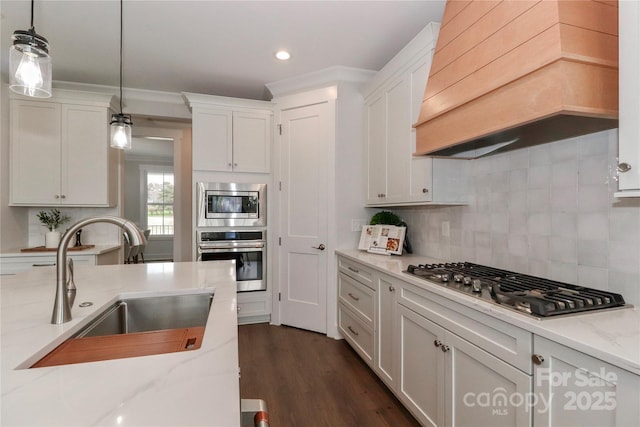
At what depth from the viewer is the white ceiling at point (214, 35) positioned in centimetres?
215

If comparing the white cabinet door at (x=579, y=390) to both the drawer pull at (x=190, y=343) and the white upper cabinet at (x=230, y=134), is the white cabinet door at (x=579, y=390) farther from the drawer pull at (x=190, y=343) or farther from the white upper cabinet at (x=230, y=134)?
the white upper cabinet at (x=230, y=134)

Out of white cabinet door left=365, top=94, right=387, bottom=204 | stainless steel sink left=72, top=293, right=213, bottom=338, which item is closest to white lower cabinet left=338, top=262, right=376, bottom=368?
white cabinet door left=365, top=94, right=387, bottom=204

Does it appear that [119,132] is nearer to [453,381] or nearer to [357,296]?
[357,296]

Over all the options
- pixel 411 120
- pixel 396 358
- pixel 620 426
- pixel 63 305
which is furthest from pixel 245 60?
pixel 620 426

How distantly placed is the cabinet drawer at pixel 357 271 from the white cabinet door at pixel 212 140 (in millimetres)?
1602

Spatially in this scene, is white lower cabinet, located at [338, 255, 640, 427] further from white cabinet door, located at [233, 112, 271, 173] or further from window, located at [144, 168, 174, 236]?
window, located at [144, 168, 174, 236]

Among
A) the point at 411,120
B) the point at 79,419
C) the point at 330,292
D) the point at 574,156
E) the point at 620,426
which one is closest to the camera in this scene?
the point at 79,419

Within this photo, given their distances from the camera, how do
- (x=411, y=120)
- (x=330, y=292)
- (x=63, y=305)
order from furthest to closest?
1. (x=330, y=292)
2. (x=411, y=120)
3. (x=63, y=305)

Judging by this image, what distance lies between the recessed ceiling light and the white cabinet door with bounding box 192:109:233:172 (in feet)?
2.93

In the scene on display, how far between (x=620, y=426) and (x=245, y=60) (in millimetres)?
3245

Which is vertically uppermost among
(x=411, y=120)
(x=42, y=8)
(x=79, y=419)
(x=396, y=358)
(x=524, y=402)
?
(x=42, y=8)

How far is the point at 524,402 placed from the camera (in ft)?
3.69

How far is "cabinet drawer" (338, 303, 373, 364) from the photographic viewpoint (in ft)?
7.96

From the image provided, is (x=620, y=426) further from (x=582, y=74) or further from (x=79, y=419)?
(x=79, y=419)
